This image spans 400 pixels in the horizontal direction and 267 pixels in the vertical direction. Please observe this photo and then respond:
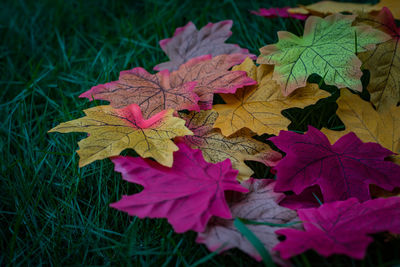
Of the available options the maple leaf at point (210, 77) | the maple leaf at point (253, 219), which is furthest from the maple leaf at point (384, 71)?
the maple leaf at point (253, 219)

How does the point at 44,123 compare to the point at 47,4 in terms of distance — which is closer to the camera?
the point at 44,123

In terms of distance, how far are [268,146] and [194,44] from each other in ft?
2.14

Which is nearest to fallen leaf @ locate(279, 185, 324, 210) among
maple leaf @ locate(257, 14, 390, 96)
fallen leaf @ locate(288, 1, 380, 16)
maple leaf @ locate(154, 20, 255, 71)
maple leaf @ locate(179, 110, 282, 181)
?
maple leaf @ locate(179, 110, 282, 181)

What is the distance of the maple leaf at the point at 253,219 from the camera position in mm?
710

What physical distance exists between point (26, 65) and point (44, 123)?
1.75 ft

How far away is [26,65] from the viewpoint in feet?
5.48

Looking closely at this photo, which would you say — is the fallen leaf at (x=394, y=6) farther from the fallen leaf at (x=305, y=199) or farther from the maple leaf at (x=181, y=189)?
the maple leaf at (x=181, y=189)

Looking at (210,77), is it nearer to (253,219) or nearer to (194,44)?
(194,44)

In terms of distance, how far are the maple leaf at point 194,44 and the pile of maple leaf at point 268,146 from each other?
0.56 feet

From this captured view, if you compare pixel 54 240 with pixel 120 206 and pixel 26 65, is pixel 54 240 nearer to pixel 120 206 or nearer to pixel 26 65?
pixel 120 206

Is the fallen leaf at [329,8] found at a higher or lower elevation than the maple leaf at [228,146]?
higher

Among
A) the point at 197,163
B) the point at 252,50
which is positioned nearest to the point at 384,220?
the point at 197,163

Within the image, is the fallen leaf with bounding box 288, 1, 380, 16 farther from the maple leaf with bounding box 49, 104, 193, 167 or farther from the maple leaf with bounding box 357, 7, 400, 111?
the maple leaf with bounding box 49, 104, 193, 167

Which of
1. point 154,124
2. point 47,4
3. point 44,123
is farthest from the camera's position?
point 47,4
